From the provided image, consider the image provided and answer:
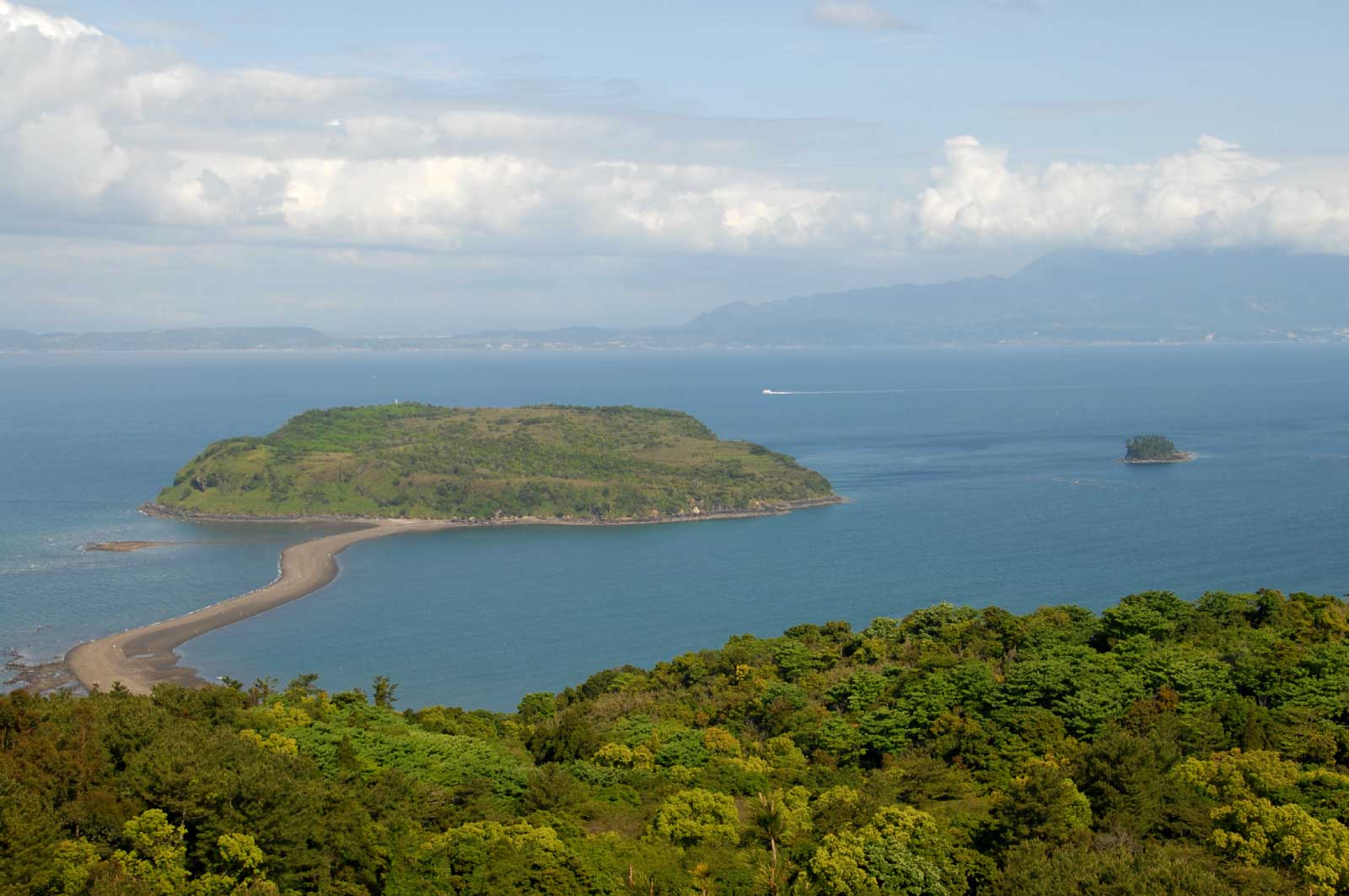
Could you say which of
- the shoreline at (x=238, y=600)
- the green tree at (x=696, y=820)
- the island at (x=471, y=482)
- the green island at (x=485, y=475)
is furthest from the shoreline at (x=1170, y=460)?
the green tree at (x=696, y=820)

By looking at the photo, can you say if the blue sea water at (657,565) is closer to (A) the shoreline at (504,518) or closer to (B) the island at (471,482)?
(A) the shoreline at (504,518)

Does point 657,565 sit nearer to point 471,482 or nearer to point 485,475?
point 471,482

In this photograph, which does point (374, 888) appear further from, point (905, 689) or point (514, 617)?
point (514, 617)

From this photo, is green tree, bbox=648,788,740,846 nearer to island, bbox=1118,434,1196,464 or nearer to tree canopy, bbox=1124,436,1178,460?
island, bbox=1118,434,1196,464

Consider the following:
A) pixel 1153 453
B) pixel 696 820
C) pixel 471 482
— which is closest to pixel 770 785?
pixel 696 820

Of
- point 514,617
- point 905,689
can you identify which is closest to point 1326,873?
point 905,689
